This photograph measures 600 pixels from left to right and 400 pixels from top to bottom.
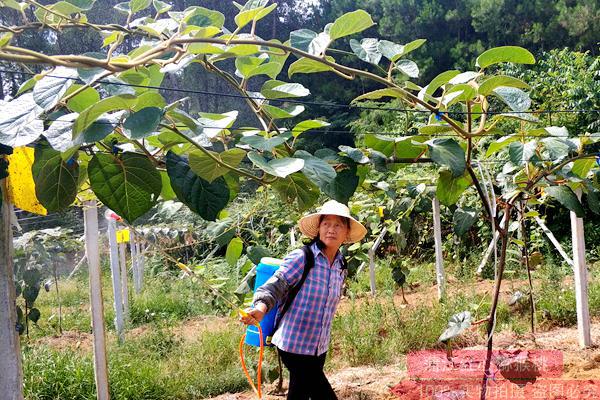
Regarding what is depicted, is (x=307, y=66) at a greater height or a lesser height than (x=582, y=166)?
greater

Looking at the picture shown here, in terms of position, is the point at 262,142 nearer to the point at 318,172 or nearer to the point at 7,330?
the point at 318,172

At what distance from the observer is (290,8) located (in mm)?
13922

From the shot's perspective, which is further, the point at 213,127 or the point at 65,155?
the point at 213,127

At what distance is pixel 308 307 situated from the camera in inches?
78.4

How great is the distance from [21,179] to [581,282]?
2.88 metres

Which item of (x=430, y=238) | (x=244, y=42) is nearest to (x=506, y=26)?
(x=430, y=238)

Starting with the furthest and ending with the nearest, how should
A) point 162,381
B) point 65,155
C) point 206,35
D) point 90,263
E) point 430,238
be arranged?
point 430,238 → point 162,381 → point 90,263 → point 206,35 → point 65,155

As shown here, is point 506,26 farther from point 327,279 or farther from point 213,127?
point 213,127

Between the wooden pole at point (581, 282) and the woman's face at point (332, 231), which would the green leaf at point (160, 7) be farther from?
the wooden pole at point (581, 282)

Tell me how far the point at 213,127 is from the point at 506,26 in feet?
41.8

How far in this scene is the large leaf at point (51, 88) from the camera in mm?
769

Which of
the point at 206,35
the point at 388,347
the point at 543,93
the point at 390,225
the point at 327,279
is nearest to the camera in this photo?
the point at 206,35

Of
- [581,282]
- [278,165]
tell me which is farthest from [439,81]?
[581,282]

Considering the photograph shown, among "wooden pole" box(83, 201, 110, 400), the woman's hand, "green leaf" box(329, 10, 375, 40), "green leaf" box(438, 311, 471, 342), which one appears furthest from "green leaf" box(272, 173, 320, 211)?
"wooden pole" box(83, 201, 110, 400)
